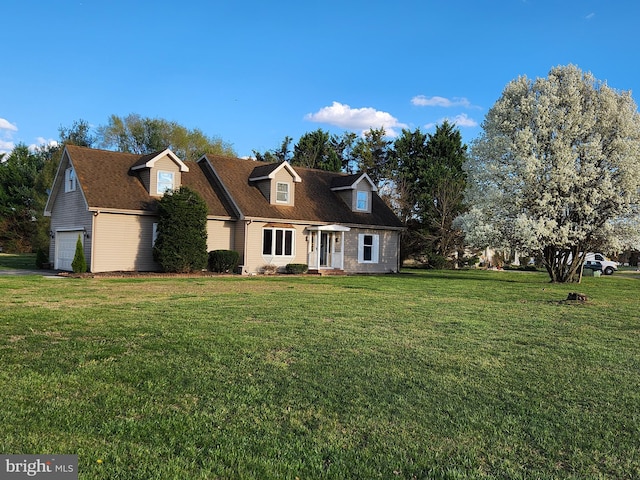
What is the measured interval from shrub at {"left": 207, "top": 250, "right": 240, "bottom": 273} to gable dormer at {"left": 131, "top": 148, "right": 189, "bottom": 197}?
3.48 m

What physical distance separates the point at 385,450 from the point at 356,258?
24.1m

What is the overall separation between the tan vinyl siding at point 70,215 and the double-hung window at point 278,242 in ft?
25.1

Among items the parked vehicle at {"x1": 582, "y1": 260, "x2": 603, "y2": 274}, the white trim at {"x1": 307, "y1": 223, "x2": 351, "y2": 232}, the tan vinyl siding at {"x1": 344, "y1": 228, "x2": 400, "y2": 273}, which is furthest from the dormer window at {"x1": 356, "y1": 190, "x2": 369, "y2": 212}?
the parked vehicle at {"x1": 582, "y1": 260, "x2": 603, "y2": 274}

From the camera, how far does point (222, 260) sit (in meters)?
23.1

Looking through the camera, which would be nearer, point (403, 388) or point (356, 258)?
point (403, 388)

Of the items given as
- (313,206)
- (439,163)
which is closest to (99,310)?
(313,206)

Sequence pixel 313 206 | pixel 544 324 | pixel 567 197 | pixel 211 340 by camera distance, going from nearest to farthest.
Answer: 1. pixel 211 340
2. pixel 544 324
3. pixel 567 197
4. pixel 313 206

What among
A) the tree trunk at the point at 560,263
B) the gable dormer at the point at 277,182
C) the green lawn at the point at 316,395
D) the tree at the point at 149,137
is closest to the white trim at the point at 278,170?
the gable dormer at the point at 277,182

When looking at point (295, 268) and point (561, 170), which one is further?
point (295, 268)

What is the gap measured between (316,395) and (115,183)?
2003 centimetres

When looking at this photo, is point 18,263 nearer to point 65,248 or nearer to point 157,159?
point 65,248

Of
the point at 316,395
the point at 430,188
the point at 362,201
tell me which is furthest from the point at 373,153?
the point at 316,395

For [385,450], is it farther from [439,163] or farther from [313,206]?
[439,163]

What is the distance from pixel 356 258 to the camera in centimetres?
2800
